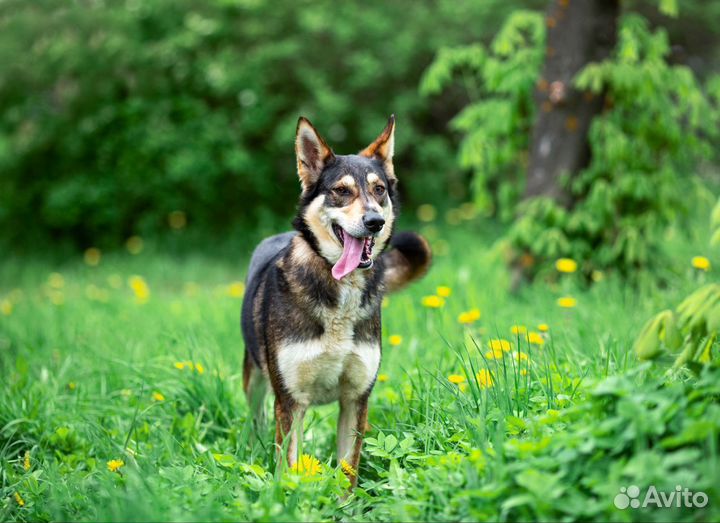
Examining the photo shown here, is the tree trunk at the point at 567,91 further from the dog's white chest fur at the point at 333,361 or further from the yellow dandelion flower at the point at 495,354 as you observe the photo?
the dog's white chest fur at the point at 333,361

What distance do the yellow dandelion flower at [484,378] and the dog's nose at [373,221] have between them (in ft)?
2.65

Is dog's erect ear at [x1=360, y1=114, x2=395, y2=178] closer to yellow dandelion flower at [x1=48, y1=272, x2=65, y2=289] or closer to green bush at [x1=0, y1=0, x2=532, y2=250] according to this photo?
yellow dandelion flower at [x1=48, y1=272, x2=65, y2=289]

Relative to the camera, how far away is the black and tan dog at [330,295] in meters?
3.25

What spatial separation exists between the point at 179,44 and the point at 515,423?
9112 millimetres

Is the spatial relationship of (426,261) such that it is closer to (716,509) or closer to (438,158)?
(716,509)

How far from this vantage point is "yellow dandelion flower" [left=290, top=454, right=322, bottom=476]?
2859 millimetres

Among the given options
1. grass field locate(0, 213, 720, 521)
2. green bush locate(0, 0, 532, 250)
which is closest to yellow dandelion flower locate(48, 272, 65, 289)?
green bush locate(0, 0, 532, 250)

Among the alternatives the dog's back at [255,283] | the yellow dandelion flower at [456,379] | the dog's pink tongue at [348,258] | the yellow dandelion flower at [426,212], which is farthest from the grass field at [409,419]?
the yellow dandelion flower at [426,212]

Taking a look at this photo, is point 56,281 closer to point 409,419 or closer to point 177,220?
point 177,220

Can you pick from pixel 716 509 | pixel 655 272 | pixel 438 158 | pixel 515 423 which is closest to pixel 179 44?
pixel 438 158

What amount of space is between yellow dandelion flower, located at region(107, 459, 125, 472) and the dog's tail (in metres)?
1.75

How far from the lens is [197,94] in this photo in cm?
1091

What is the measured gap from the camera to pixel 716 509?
82.7 inches

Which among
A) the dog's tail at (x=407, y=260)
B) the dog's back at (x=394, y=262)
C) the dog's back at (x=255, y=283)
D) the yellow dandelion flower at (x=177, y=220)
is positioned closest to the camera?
the dog's back at (x=255, y=283)
